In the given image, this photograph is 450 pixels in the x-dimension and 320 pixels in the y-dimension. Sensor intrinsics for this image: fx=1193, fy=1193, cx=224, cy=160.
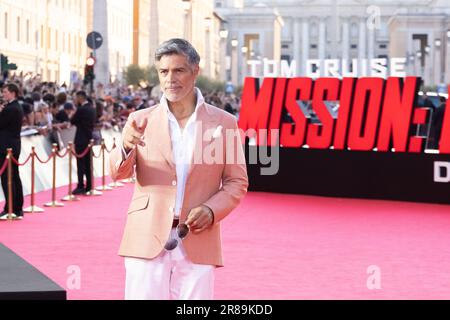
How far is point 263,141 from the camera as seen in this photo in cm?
2162

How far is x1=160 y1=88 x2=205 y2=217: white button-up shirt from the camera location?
500cm

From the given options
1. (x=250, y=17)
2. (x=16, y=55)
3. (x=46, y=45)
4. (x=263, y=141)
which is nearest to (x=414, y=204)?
(x=263, y=141)

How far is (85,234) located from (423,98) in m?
15.6

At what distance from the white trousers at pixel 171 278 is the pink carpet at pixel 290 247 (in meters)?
4.34

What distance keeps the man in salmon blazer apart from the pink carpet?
14.3 feet

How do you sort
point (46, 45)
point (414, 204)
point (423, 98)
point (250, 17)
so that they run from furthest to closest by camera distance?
point (250, 17) → point (46, 45) → point (423, 98) → point (414, 204)

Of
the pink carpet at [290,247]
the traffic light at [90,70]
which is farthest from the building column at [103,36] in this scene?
the pink carpet at [290,247]

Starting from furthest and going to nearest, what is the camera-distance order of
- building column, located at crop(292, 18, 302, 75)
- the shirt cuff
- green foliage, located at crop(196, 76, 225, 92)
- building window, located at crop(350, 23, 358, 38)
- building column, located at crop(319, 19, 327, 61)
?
1. building window, located at crop(350, 23, 358, 38)
2. building column, located at crop(292, 18, 302, 75)
3. building column, located at crop(319, 19, 327, 61)
4. green foliage, located at crop(196, 76, 225, 92)
5. the shirt cuff

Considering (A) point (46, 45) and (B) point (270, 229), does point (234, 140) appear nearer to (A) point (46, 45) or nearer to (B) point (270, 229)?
(B) point (270, 229)

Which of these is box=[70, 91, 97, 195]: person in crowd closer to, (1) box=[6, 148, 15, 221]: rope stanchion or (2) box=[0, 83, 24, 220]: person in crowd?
(2) box=[0, 83, 24, 220]: person in crowd

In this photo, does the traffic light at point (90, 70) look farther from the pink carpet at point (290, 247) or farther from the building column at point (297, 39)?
the building column at point (297, 39)

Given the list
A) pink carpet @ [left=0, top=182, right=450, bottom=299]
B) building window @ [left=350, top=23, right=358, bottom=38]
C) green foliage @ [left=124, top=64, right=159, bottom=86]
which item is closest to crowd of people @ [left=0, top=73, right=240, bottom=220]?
pink carpet @ [left=0, top=182, right=450, bottom=299]

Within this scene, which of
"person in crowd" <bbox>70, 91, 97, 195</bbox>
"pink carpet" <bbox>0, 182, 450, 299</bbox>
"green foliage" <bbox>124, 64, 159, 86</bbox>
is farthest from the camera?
"green foliage" <bbox>124, 64, 159, 86</bbox>

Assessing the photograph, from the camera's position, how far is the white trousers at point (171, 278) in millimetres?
4945
